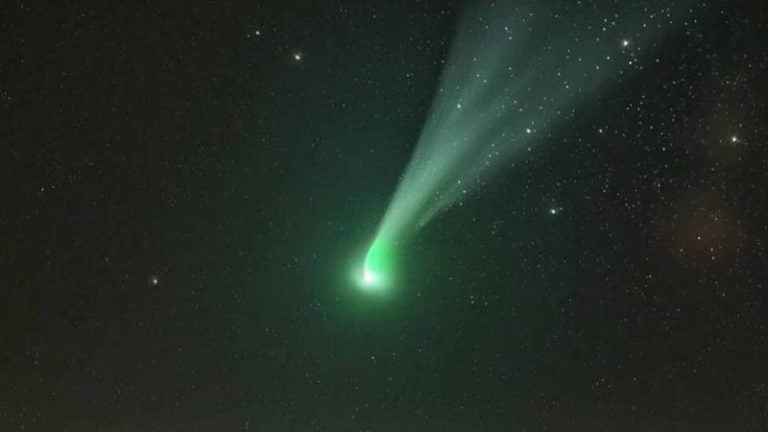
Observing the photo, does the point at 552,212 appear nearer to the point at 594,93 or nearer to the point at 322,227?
the point at 594,93

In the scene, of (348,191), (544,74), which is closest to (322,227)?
(348,191)

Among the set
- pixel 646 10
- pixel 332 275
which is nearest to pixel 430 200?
pixel 332 275

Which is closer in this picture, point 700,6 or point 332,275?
point 700,6

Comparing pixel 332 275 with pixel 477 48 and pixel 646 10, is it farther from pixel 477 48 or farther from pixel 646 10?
pixel 646 10

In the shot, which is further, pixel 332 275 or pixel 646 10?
pixel 332 275

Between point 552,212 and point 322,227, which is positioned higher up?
point 322,227
